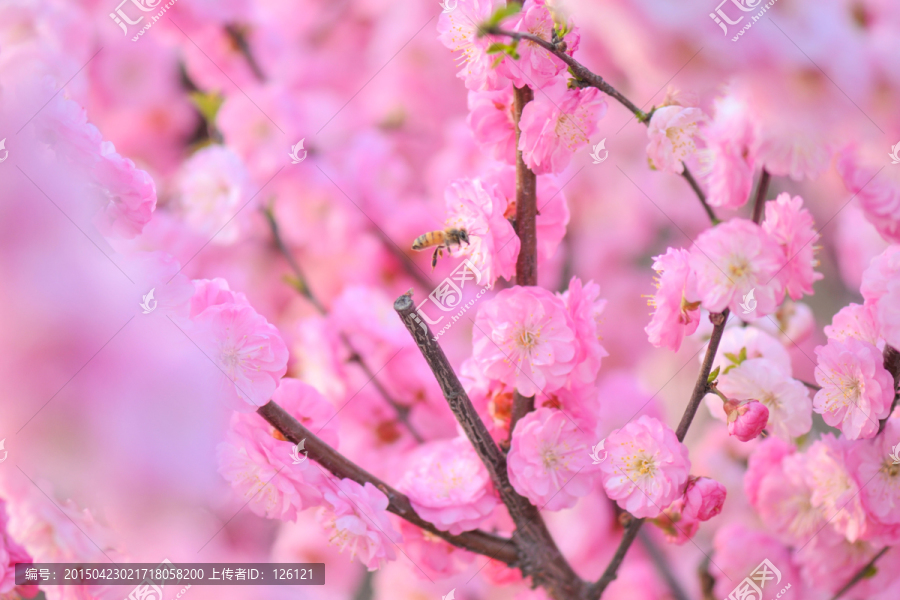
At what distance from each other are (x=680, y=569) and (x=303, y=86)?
86 cm

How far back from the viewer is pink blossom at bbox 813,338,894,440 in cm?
Answer: 41

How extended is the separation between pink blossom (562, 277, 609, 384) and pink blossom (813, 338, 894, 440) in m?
0.15

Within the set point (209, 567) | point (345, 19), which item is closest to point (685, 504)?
point (209, 567)

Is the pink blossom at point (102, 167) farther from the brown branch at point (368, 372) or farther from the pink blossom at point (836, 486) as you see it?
the pink blossom at point (836, 486)

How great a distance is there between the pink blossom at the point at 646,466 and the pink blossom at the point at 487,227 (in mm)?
129

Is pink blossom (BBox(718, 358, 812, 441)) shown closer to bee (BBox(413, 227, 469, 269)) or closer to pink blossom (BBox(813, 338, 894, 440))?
pink blossom (BBox(813, 338, 894, 440))

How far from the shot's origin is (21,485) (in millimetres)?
465

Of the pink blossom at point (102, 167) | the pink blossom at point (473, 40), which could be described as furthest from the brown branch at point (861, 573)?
the pink blossom at point (102, 167)

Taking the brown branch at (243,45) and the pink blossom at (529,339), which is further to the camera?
the brown branch at (243,45)

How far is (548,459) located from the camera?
43 centimetres

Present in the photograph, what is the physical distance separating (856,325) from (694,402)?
13 cm

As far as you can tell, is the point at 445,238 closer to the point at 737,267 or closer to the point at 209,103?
the point at 737,267

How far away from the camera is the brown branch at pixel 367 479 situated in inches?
16.4

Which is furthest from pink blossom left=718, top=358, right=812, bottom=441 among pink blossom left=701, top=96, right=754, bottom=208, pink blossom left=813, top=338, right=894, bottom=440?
pink blossom left=701, top=96, right=754, bottom=208
